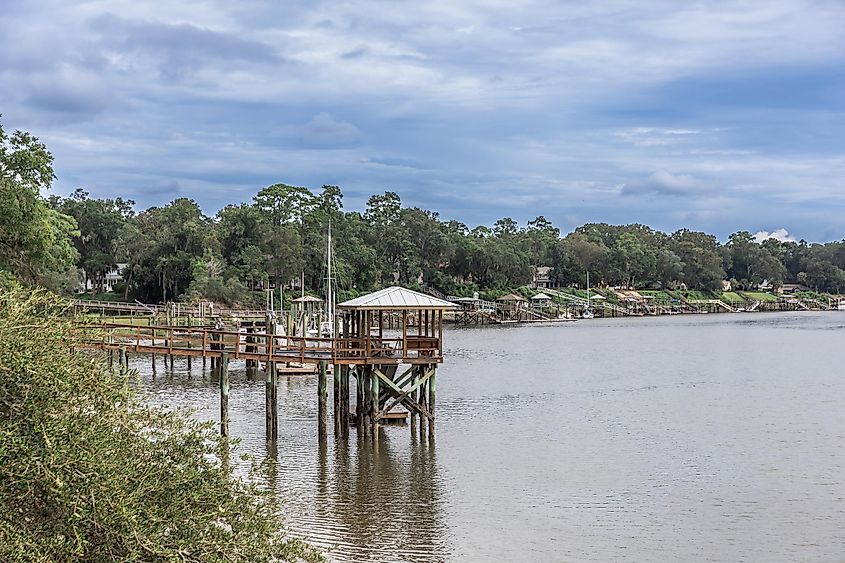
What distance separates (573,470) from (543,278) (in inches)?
5172

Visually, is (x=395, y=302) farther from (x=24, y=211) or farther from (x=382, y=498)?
(x=24, y=211)

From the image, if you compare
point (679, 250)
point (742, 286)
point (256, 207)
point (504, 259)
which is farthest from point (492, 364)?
point (742, 286)

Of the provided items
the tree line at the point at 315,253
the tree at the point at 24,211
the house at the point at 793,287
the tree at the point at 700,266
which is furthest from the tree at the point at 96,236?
the house at the point at 793,287

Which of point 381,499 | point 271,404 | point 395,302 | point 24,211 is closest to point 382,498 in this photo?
point 381,499

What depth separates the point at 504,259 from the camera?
448 ft

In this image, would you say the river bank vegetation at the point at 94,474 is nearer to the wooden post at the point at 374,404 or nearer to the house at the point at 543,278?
the wooden post at the point at 374,404

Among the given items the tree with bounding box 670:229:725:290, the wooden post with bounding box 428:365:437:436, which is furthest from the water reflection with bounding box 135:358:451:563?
the tree with bounding box 670:229:725:290

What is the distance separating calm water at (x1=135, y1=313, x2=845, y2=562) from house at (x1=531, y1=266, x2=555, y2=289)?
10420 cm

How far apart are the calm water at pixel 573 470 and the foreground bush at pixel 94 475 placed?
6.60 meters

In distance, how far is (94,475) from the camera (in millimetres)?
9938

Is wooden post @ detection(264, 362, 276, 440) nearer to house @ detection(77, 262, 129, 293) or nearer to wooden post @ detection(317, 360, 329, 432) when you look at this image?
wooden post @ detection(317, 360, 329, 432)

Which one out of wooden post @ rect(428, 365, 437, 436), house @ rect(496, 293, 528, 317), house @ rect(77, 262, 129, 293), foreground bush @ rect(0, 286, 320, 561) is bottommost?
wooden post @ rect(428, 365, 437, 436)

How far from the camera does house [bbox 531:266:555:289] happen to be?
155125 mm

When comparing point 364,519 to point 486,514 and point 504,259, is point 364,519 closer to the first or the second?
point 486,514
